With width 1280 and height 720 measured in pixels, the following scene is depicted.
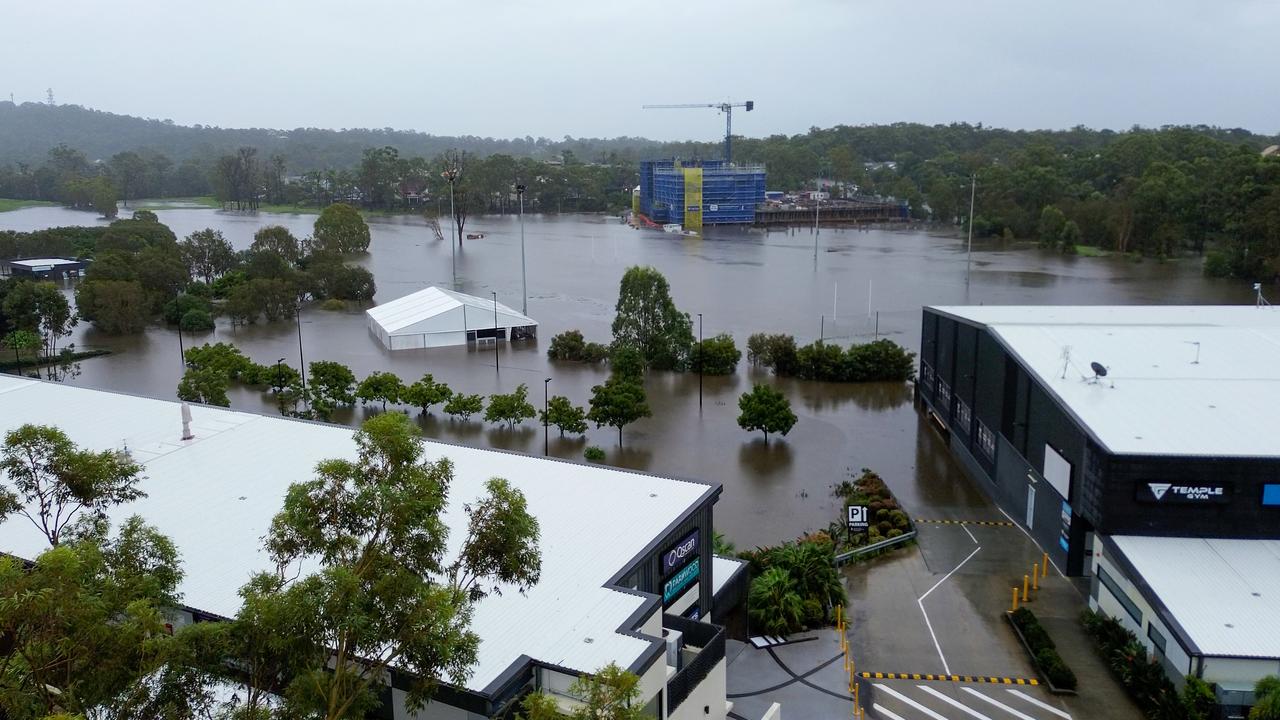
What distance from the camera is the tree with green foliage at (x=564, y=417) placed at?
59.3 feet

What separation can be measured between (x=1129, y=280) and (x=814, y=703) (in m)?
34.0

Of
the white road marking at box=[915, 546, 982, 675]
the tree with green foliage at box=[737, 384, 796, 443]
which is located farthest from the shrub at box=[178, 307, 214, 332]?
the white road marking at box=[915, 546, 982, 675]

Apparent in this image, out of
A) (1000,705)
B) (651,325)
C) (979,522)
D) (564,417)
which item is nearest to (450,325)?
(651,325)

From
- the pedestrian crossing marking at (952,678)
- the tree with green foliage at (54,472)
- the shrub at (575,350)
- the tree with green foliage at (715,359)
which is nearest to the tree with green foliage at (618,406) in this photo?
the tree with green foliage at (715,359)

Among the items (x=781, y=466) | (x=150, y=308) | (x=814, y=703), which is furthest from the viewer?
(x=150, y=308)

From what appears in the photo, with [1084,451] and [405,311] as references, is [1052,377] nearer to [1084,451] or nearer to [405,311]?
[1084,451]

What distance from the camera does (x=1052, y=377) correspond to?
539 inches

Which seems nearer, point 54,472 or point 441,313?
point 54,472

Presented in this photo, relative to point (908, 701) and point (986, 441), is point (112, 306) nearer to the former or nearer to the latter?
point (986, 441)

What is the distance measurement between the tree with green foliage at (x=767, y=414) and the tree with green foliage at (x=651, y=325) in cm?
579

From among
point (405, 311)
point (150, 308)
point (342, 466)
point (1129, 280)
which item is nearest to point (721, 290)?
point (405, 311)

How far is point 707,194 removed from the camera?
211 ft

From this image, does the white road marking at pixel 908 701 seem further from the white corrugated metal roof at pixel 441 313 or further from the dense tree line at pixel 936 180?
the dense tree line at pixel 936 180

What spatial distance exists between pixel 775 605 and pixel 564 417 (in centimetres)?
768
